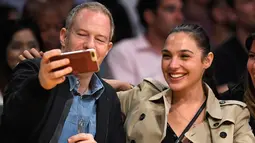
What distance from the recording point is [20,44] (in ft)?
14.0

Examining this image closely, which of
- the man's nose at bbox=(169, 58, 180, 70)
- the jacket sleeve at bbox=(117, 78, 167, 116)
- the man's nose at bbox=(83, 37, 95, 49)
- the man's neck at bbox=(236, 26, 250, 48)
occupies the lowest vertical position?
the man's neck at bbox=(236, 26, 250, 48)

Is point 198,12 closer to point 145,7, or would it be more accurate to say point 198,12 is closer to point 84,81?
point 145,7

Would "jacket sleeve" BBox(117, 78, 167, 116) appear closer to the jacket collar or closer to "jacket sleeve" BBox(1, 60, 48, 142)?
the jacket collar

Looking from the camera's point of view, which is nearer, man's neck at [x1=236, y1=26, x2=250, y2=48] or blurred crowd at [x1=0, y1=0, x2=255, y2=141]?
blurred crowd at [x1=0, y1=0, x2=255, y2=141]

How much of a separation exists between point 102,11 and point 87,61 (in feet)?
1.46

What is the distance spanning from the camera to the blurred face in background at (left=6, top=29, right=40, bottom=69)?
13.8ft

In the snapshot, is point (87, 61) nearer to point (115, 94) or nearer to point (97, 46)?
point (97, 46)

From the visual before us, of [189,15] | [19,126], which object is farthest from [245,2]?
[19,126]

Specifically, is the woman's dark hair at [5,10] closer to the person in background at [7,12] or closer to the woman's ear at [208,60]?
the person in background at [7,12]

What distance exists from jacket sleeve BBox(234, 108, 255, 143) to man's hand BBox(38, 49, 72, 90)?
925 millimetres

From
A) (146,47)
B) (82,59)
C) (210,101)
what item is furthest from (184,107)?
(146,47)

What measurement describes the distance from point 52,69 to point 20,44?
1737 mm

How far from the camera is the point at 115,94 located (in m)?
3.13

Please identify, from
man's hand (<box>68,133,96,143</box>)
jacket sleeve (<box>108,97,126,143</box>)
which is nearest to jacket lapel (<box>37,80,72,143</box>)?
man's hand (<box>68,133,96,143</box>)
